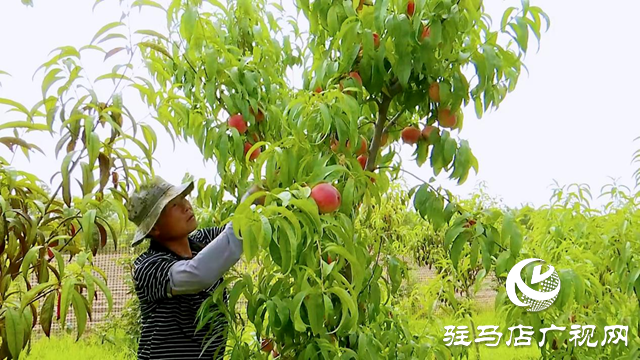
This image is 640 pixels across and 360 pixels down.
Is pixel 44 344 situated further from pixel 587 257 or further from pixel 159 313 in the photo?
pixel 587 257

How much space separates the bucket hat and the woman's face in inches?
0.7

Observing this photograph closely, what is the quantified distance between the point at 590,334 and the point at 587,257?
21 cm

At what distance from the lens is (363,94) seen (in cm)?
122

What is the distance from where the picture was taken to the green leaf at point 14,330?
715mm

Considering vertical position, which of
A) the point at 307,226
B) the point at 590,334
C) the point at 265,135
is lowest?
the point at 307,226

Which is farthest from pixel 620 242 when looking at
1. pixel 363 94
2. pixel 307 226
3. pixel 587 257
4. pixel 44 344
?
pixel 44 344

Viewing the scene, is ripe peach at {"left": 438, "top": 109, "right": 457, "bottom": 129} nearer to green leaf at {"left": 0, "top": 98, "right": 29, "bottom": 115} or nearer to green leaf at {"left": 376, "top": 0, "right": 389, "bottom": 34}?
green leaf at {"left": 376, "top": 0, "right": 389, "bottom": 34}

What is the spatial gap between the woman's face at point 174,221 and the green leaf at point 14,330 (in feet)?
1.66

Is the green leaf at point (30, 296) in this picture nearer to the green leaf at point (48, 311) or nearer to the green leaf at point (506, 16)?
the green leaf at point (48, 311)

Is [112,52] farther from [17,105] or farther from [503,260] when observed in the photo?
[503,260]

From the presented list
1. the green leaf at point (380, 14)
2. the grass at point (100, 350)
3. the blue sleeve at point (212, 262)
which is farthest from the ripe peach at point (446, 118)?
the grass at point (100, 350)

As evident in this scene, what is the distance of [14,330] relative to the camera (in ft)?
2.38

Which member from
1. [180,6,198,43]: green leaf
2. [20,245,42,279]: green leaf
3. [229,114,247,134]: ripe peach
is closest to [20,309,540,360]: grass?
[229,114,247,134]: ripe peach

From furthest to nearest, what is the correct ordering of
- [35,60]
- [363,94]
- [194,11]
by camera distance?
[35,60]
[363,94]
[194,11]
